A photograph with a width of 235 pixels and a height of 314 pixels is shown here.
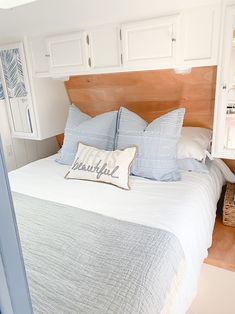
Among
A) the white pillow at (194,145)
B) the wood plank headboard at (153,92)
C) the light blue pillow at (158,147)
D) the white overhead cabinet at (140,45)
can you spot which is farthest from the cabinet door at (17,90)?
the white pillow at (194,145)

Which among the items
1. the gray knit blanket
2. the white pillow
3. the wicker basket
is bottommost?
the wicker basket

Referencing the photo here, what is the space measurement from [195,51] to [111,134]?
0.81 m

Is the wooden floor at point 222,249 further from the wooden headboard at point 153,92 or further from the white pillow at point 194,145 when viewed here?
the wooden headboard at point 153,92

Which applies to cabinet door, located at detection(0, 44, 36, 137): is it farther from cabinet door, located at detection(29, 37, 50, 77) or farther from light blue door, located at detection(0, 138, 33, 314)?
light blue door, located at detection(0, 138, 33, 314)

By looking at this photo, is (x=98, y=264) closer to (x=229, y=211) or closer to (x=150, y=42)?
(x=229, y=211)

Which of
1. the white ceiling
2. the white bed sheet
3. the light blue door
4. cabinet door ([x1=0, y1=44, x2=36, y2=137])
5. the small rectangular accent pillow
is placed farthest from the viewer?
cabinet door ([x1=0, y1=44, x2=36, y2=137])

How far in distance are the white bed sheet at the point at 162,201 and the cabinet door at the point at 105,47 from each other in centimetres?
85

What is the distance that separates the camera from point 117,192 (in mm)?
1675

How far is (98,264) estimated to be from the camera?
3.48 feet

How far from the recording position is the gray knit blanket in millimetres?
902

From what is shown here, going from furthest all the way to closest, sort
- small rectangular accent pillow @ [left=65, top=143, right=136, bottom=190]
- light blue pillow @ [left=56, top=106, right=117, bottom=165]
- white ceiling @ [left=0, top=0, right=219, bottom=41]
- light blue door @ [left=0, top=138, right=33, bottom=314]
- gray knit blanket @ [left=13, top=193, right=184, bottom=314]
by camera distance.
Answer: light blue pillow @ [left=56, top=106, right=117, bottom=165] → small rectangular accent pillow @ [left=65, top=143, right=136, bottom=190] → white ceiling @ [left=0, top=0, right=219, bottom=41] → gray knit blanket @ [left=13, top=193, right=184, bottom=314] → light blue door @ [left=0, top=138, right=33, bottom=314]

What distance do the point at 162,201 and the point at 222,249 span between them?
0.59m

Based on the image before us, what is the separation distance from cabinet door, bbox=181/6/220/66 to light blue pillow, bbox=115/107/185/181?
35cm

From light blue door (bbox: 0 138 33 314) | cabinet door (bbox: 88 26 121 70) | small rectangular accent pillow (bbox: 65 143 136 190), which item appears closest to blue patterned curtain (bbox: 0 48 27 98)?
cabinet door (bbox: 88 26 121 70)
